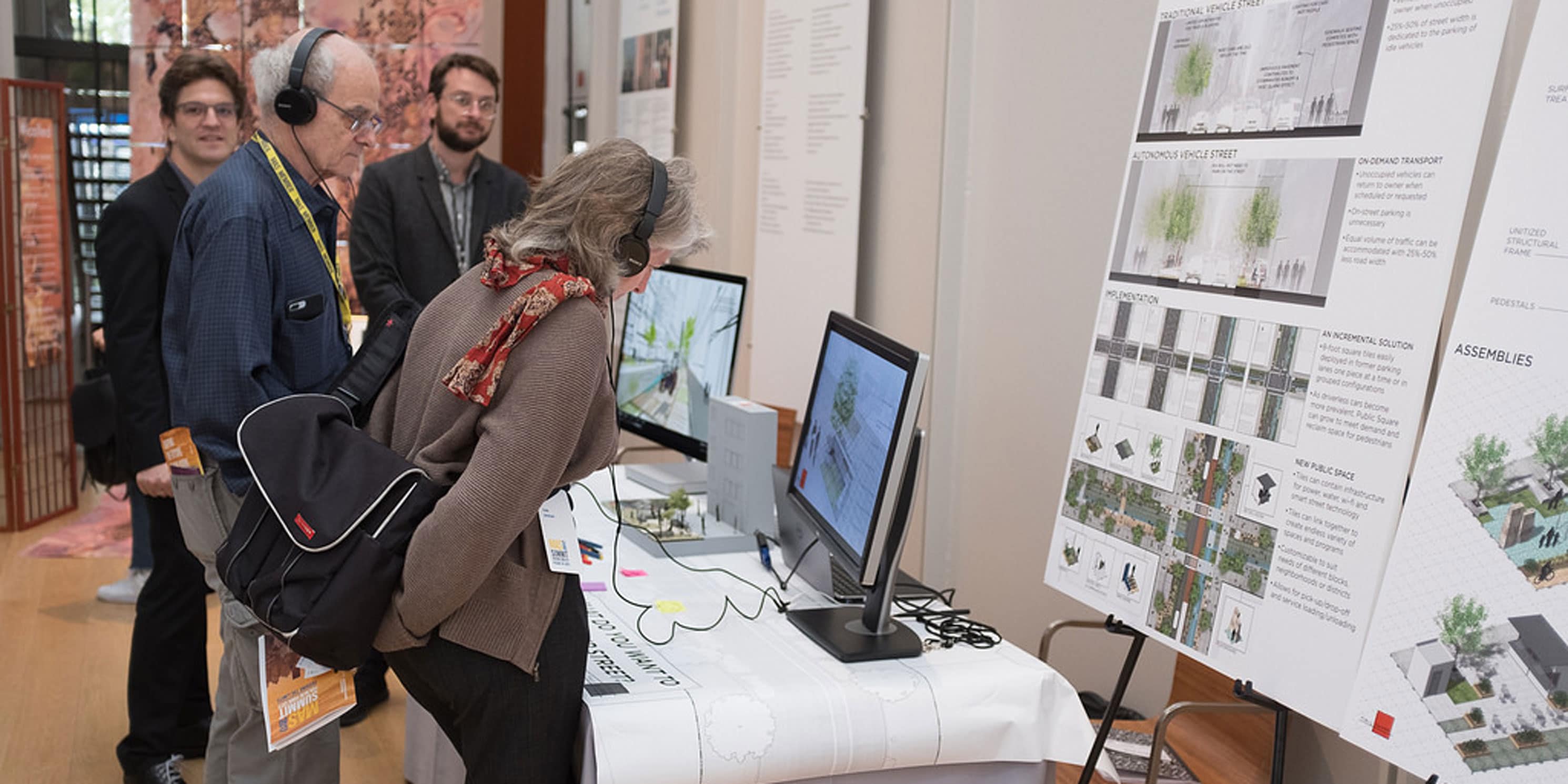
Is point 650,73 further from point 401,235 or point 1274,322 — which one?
point 1274,322

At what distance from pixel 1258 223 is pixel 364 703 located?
2.89m

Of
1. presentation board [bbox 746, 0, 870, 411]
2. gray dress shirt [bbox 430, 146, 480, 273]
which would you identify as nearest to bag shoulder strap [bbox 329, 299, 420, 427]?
presentation board [bbox 746, 0, 870, 411]

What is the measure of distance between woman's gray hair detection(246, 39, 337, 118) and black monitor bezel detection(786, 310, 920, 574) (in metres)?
0.99

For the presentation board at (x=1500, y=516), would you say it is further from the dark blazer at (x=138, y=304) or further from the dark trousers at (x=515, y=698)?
the dark blazer at (x=138, y=304)

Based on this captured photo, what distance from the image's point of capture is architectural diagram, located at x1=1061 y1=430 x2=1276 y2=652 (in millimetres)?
1977

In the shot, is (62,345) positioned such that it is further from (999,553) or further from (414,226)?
(999,553)

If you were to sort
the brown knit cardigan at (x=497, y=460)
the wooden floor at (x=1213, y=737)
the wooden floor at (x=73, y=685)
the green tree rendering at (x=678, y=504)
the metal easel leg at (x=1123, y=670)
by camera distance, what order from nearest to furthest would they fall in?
the brown knit cardigan at (x=497, y=460) → the metal easel leg at (x=1123, y=670) → the wooden floor at (x=1213, y=737) → the green tree rendering at (x=678, y=504) → the wooden floor at (x=73, y=685)

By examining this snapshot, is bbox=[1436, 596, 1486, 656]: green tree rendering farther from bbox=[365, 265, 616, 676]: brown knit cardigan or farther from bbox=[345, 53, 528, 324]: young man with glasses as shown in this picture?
bbox=[345, 53, 528, 324]: young man with glasses

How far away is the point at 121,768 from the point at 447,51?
166 inches

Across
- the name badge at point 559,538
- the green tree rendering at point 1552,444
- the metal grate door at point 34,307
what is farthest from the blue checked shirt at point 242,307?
the metal grate door at point 34,307

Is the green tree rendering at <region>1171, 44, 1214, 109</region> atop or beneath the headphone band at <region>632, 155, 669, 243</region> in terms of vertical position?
atop

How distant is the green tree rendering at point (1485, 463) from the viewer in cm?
159

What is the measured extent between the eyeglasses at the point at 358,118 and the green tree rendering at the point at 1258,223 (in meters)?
1.52

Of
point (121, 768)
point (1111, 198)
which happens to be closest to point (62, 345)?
point (121, 768)
